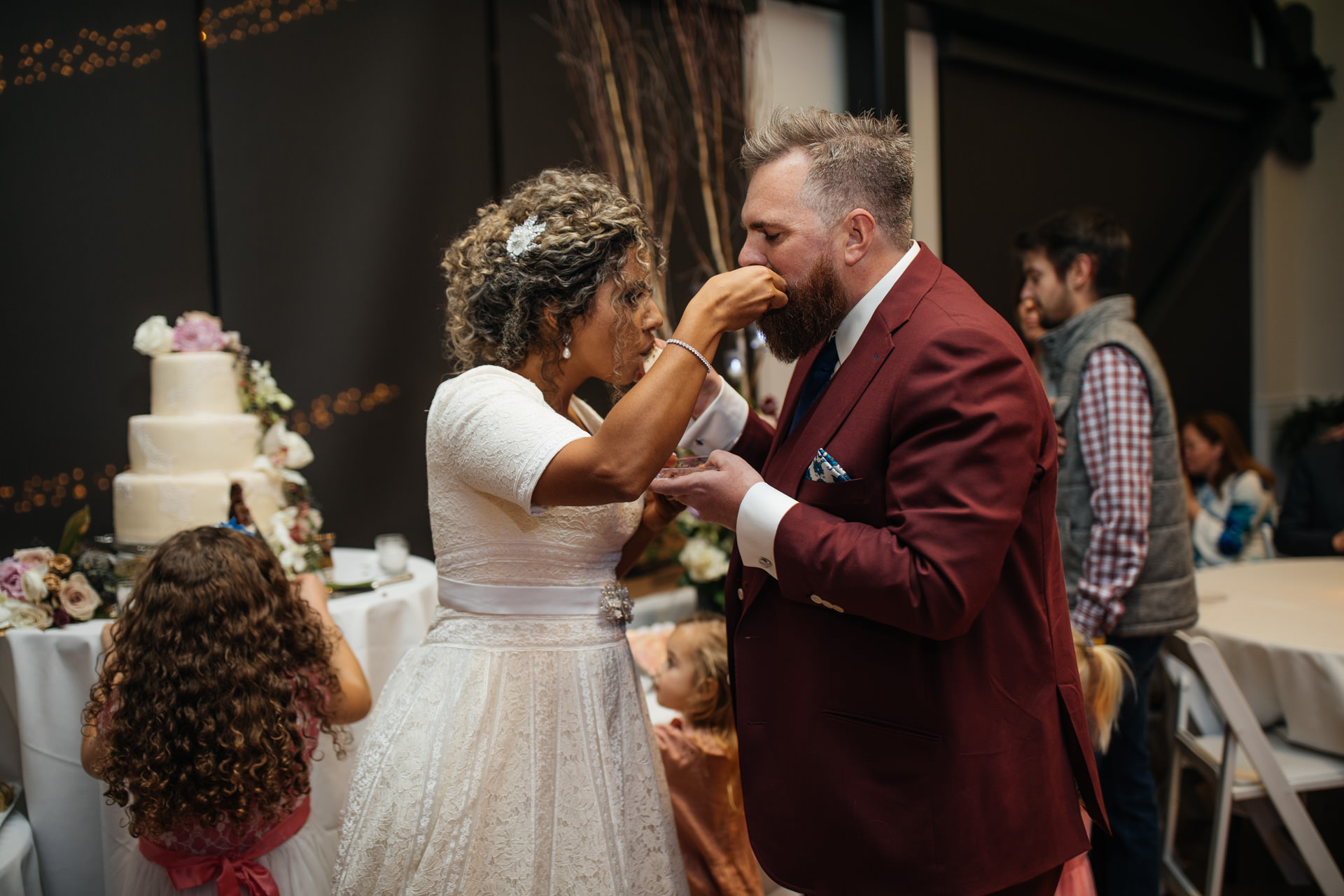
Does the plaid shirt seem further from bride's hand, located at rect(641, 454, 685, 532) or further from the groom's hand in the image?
the groom's hand

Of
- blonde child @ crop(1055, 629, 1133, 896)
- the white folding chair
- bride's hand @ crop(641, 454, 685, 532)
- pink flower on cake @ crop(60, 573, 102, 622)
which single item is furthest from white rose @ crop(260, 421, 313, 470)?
the white folding chair

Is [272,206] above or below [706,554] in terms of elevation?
above

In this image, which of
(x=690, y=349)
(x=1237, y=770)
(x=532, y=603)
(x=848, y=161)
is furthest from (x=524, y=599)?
(x=1237, y=770)

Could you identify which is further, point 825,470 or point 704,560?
point 704,560

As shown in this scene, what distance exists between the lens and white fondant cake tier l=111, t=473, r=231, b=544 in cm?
254

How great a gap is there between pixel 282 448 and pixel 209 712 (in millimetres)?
1198

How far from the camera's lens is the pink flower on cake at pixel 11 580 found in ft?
7.27

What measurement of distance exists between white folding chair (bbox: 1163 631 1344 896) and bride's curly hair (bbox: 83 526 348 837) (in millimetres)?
2168

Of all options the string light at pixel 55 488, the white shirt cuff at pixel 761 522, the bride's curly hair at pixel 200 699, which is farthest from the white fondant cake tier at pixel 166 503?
the white shirt cuff at pixel 761 522

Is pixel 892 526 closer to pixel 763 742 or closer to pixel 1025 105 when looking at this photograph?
pixel 763 742

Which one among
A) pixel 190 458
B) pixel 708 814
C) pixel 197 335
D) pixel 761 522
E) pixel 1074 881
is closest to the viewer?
pixel 761 522

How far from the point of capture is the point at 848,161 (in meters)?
1.40

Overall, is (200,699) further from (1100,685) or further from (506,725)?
(1100,685)

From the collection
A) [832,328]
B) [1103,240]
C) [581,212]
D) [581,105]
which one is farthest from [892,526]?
[581,105]
